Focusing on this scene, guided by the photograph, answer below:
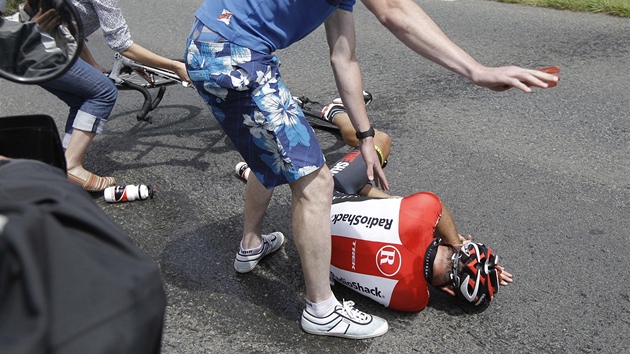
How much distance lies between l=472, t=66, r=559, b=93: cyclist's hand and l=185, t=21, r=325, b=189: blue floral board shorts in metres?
0.76

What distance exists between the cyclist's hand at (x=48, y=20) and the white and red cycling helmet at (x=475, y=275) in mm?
2062

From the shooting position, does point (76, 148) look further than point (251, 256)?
Yes

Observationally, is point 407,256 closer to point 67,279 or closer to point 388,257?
point 388,257

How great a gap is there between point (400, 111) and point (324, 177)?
109 inches

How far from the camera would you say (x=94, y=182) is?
4.55 m

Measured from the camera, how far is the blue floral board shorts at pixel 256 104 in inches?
110

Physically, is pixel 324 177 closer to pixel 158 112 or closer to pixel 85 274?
pixel 85 274

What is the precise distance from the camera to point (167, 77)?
5.16m

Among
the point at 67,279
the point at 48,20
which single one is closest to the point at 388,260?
the point at 48,20

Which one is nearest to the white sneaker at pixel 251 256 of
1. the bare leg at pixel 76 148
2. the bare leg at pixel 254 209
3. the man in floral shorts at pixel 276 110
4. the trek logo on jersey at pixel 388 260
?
the bare leg at pixel 254 209

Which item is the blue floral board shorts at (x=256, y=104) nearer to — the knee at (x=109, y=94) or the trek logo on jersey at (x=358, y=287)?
the trek logo on jersey at (x=358, y=287)

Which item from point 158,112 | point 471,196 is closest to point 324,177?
point 471,196

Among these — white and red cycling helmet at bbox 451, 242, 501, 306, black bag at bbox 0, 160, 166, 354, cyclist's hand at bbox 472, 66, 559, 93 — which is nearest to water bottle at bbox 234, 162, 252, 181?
white and red cycling helmet at bbox 451, 242, 501, 306

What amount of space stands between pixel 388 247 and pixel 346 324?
0.40 metres
